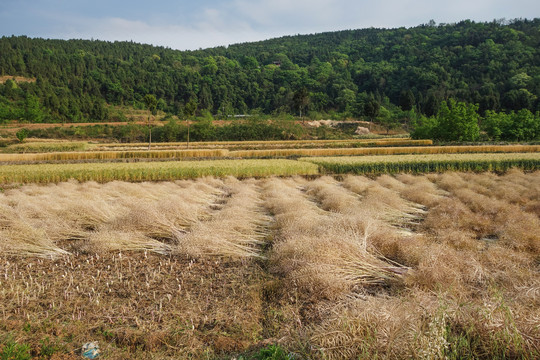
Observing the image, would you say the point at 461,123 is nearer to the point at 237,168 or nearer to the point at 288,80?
the point at 237,168

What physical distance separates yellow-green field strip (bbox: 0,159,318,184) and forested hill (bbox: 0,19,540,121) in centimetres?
4312

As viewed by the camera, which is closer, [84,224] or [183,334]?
[183,334]

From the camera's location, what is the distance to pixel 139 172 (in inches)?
701

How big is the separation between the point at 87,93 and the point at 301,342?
90146 millimetres

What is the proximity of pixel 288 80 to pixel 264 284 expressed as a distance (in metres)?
103

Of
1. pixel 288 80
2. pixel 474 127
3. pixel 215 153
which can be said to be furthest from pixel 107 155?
pixel 288 80

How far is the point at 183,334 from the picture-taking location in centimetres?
400

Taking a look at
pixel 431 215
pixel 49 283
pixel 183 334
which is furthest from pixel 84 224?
pixel 431 215

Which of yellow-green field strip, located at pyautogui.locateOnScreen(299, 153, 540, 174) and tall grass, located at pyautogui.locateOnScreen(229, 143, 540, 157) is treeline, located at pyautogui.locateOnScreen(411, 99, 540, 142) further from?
yellow-green field strip, located at pyautogui.locateOnScreen(299, 153, 540, 174)

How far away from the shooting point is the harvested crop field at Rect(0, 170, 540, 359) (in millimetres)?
3385

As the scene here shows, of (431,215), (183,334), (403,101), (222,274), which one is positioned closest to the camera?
(183,334)

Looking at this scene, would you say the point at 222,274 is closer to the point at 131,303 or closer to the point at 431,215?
the point at 131,303

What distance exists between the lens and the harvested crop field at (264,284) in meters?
3.38

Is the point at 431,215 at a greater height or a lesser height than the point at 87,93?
lesser
